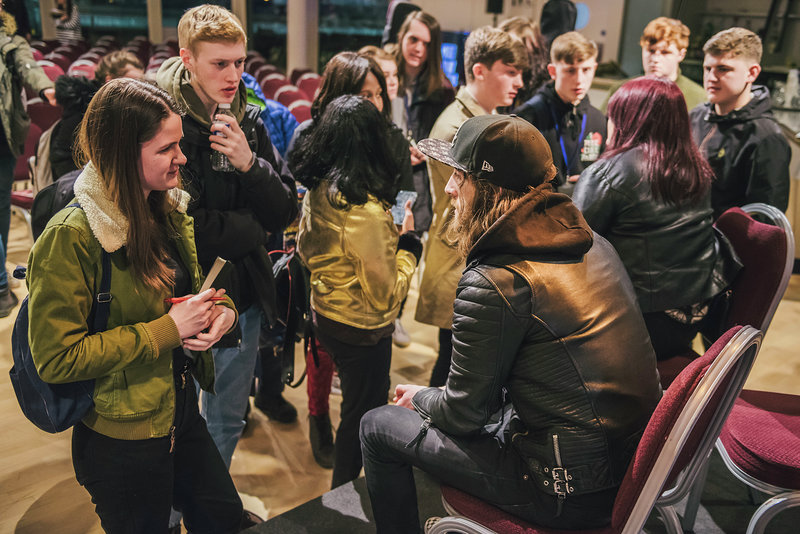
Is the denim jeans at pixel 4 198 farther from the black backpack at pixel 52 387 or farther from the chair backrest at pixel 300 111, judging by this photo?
the black backpack at pixel 52 387

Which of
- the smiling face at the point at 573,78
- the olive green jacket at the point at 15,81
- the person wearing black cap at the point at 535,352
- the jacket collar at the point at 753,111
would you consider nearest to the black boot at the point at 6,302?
the olive green jacket at the point at 15,81

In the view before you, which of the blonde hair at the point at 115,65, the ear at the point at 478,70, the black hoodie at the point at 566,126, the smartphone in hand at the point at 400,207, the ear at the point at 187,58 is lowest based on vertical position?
the smartphone in hand at the point at 400,207

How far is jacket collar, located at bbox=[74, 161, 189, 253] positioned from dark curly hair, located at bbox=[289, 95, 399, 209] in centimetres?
75

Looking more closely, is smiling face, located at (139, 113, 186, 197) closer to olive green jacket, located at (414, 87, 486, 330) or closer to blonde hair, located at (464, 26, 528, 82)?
olive green jacket, located at (414, 87, 486, 330)

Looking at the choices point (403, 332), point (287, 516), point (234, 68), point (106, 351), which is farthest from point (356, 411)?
point (403, 332)

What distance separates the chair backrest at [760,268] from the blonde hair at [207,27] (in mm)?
1820

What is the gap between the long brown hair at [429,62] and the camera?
12.8 ft

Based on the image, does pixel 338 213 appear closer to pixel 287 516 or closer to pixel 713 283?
pixel 287 516

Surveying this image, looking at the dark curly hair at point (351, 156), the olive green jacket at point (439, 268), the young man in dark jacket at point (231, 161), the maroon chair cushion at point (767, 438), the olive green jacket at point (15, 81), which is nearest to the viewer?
the maroon chair cushion at point (767, 438)

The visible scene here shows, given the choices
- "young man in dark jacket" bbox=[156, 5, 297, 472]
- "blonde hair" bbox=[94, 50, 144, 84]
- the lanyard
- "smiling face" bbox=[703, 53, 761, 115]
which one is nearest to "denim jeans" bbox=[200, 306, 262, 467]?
"young man in dark jacket" bbox=[156, 5, 297, 472]

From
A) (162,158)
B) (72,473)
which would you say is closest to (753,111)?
(162,158)

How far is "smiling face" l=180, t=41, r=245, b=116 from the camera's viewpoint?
6.63 feet

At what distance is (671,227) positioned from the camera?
2.30 m

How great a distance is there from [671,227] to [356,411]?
125cm
